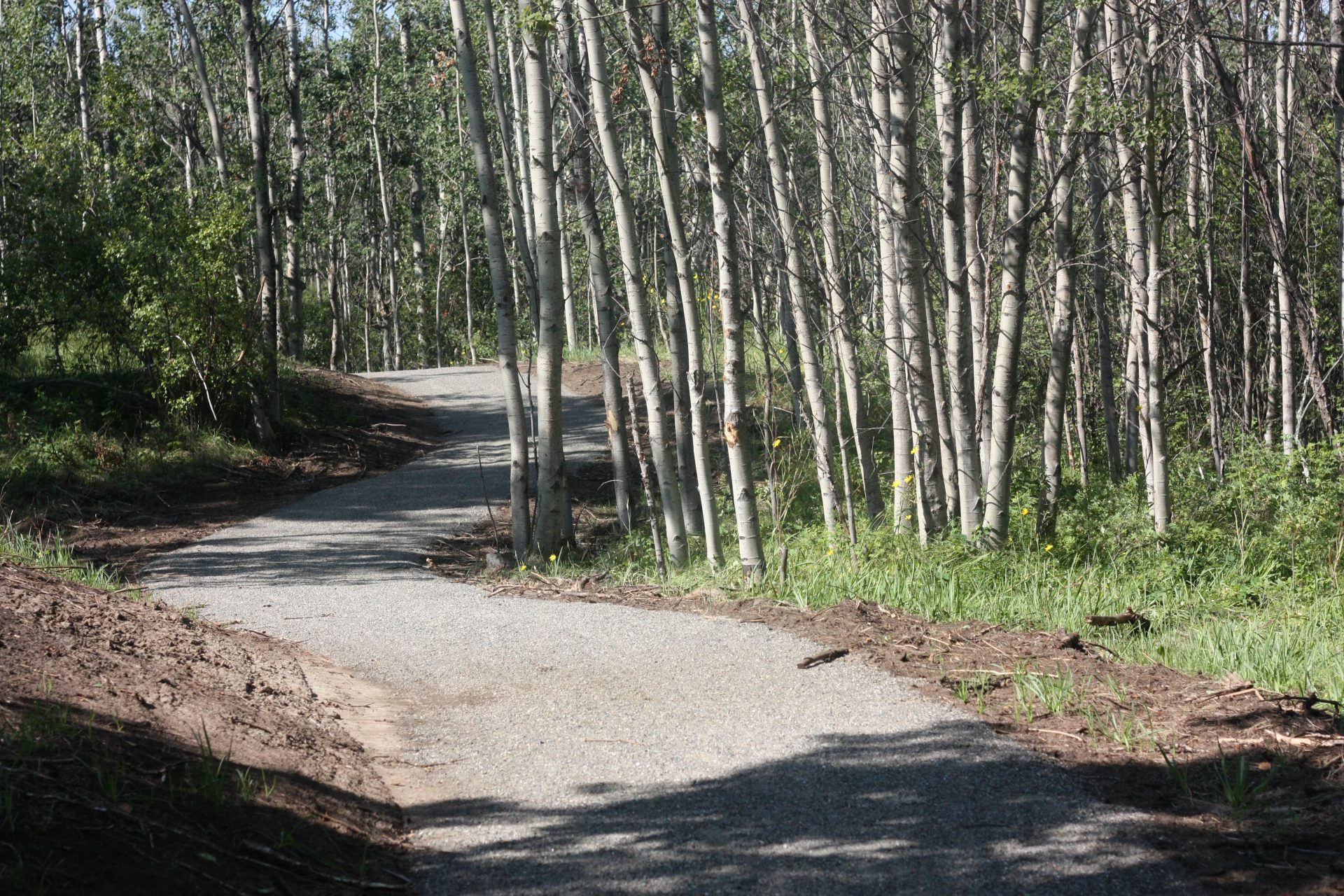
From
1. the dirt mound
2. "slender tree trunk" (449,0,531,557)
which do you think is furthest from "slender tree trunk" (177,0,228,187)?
the dirt mound

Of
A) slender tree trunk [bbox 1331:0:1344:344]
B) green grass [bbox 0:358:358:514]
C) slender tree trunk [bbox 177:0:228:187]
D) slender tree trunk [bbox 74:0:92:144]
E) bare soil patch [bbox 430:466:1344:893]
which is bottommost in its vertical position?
bare soil patch [bbox 430:466:1344:893]

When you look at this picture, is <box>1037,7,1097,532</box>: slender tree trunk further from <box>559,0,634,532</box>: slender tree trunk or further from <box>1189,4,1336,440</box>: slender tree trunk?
<box>559,0,634,532</box>: slender tree trunk

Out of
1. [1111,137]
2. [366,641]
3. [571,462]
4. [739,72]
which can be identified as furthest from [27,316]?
[1111,137]

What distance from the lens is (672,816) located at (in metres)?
4.14

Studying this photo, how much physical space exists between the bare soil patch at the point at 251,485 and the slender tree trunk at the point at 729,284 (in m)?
5.59

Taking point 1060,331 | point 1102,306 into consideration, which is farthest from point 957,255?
point 1102,306

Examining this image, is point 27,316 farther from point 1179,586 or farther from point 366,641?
point 1179,586

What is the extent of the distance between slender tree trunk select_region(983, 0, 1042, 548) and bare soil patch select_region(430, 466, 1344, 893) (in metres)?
2.32

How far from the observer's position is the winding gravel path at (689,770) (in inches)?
145

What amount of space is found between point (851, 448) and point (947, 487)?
27.3 feet

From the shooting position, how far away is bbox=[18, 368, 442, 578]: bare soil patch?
1246 centimetres

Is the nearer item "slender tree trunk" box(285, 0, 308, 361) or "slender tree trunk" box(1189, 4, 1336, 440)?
"slender tree trunk" box(1189, 4, 1336, 440)

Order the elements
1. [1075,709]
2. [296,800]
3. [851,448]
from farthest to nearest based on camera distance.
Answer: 1. [851,448]
2. [1075,709]
3. [296,800]

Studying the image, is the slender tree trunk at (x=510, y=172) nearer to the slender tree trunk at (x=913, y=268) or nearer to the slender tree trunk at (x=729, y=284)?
the slender tree trunk at (x=729, y=284)
